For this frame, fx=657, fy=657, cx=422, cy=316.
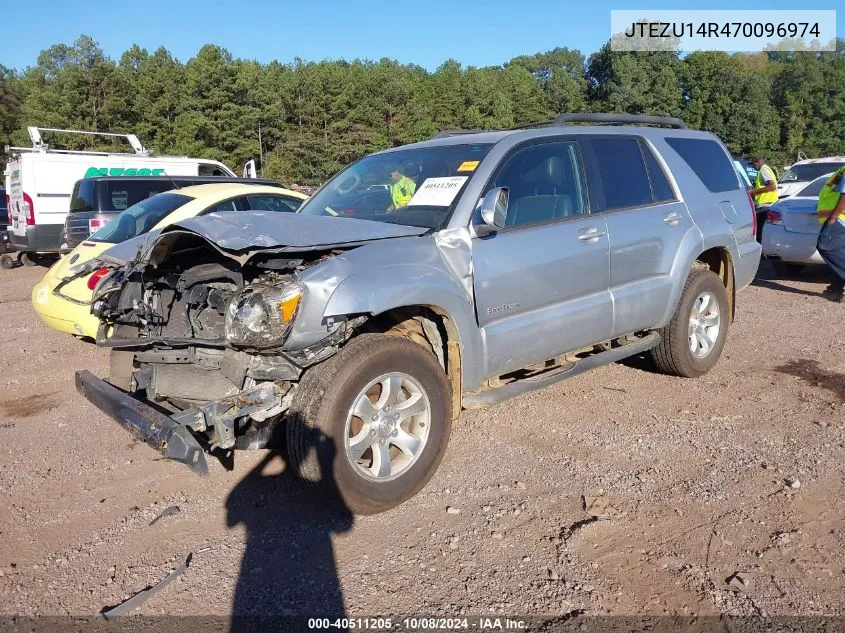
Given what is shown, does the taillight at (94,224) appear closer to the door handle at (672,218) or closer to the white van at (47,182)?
the white van at (47,182)

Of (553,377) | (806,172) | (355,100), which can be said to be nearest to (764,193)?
(806,172)

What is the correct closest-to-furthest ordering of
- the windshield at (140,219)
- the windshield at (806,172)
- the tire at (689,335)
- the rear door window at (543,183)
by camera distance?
the rear door window at (543,183), the tire at (689,335), the windshield at (140,219), the windshield at (806,172)

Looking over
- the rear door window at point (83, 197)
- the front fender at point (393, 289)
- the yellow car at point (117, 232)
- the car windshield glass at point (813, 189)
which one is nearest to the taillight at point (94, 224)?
the rear door window at point (83, 197)

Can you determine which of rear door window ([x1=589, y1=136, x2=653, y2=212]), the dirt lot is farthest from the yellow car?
rear door window ([x1=589, y1=136, x2=653, y2=212])

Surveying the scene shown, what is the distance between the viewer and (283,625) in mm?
2537

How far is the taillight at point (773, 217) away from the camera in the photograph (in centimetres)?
924

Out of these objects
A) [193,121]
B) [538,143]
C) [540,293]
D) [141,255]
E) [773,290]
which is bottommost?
[773,290]

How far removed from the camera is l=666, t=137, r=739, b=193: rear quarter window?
5.23 m

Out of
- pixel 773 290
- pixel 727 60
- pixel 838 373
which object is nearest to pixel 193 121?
pixel 773 290

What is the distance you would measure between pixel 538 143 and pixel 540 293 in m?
1.03

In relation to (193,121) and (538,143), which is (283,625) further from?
(193,121)

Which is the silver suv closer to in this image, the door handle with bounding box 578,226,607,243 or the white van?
the door handle with bounding box 578,226,607,243

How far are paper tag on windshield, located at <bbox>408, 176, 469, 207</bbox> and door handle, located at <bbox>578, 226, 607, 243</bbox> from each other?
33.8 inches

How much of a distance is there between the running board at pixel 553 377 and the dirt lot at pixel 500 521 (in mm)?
409
